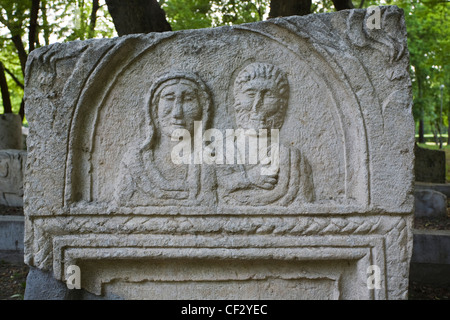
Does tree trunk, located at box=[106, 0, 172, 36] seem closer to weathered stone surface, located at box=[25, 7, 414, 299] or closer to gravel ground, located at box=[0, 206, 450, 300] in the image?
weathered stone surface, located at box=[25, 7, 414, 299]

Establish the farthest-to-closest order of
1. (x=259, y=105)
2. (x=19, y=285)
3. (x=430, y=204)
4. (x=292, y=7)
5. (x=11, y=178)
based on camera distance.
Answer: (x=11, y=178) → (x=430, y=204) → (x=292, y=7) → (x=19, y=285) → (x=259, y=105)

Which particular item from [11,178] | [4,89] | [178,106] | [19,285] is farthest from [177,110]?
[4,89]

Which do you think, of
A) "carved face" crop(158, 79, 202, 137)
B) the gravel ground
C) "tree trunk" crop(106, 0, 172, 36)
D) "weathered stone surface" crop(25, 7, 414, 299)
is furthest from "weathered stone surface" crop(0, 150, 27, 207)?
"carved face" crop(158, 79, 202, 137)

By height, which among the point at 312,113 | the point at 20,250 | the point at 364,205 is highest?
the point at 312,113

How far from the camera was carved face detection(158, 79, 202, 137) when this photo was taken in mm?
2172

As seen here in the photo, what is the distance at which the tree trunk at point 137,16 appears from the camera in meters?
3.76

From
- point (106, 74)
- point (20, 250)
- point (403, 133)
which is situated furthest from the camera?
point (20, 250)

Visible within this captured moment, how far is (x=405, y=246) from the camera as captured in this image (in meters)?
2.11

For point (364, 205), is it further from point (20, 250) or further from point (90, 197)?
point (20, 250)

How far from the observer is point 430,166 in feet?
20.2

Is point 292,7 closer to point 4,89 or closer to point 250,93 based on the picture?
point 250,93

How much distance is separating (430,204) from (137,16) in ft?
12.6

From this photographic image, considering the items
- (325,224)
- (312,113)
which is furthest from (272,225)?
(312,113)
